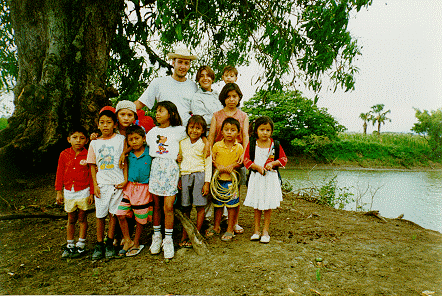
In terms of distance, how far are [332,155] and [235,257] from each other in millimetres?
19482

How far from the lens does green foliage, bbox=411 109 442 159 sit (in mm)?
11814

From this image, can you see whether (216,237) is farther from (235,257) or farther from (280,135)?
(280,135)

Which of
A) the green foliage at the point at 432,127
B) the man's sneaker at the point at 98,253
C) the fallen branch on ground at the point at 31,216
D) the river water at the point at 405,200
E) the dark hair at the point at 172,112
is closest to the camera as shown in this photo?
the man's sneaker at the point at 98,253

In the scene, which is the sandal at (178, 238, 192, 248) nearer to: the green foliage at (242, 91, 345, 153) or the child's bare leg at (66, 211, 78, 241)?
the child's bare leg at (66, 211, 78, 241)

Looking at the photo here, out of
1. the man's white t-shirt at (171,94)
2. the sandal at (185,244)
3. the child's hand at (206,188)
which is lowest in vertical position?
the sandal at (185,244)

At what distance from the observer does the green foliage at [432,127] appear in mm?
11814

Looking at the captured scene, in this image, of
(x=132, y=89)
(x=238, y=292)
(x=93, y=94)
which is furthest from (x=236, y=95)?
(x=132, y=89)

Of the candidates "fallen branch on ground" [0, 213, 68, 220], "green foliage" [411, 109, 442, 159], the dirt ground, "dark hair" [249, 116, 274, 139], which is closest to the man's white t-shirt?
"dark hair" [249, 116, 274, 139]

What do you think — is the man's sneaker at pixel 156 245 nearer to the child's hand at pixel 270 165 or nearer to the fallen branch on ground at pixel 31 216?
the child's hand at pixel 270 165

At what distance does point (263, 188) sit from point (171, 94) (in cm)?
151

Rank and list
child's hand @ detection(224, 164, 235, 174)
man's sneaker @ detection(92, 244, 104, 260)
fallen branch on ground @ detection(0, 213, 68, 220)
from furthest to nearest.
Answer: fallen branch on ground @ detection(0, 213, 68, 220)
child's hand @ detection(224, 164, 235, 174)
man's sneaker @ detection(92, 244, 104, 260)

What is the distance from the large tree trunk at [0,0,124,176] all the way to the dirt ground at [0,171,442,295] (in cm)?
87

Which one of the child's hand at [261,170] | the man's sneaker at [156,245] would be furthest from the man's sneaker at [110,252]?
the child's hand at [261,170]

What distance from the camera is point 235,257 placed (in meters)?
2.60
